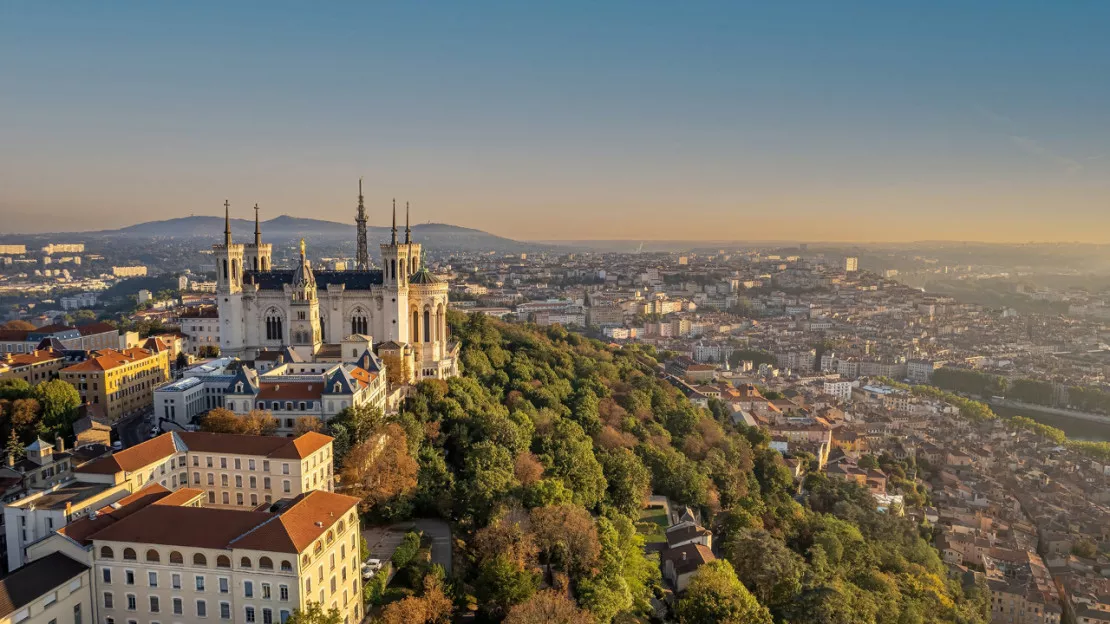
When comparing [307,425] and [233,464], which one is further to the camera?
[307,425]

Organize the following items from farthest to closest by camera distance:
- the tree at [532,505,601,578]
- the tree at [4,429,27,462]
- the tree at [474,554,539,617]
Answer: the tree at [4,429,27,462] → the tree at [532,505,601,578] → the tree at [474,554,539,617]

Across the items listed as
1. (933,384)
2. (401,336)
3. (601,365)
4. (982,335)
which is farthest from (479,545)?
(982,335)

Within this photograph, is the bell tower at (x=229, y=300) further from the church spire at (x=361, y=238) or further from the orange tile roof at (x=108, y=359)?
the church spire at (x=361, y=238)

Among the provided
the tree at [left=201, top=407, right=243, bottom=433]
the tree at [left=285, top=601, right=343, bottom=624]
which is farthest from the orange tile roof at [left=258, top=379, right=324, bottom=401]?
the tree at [left=285, top=601, right=343, bottom=624]

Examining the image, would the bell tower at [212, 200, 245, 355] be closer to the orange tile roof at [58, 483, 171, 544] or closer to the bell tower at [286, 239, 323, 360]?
the bell tower at [286, 239, 323, 360]

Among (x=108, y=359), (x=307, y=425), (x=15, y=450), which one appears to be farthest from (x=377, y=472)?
(x=108, y=359)

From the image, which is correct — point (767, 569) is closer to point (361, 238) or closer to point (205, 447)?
point (205, 447)

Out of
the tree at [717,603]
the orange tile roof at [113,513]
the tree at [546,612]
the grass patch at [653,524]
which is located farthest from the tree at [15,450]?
the tree at [717,603]
